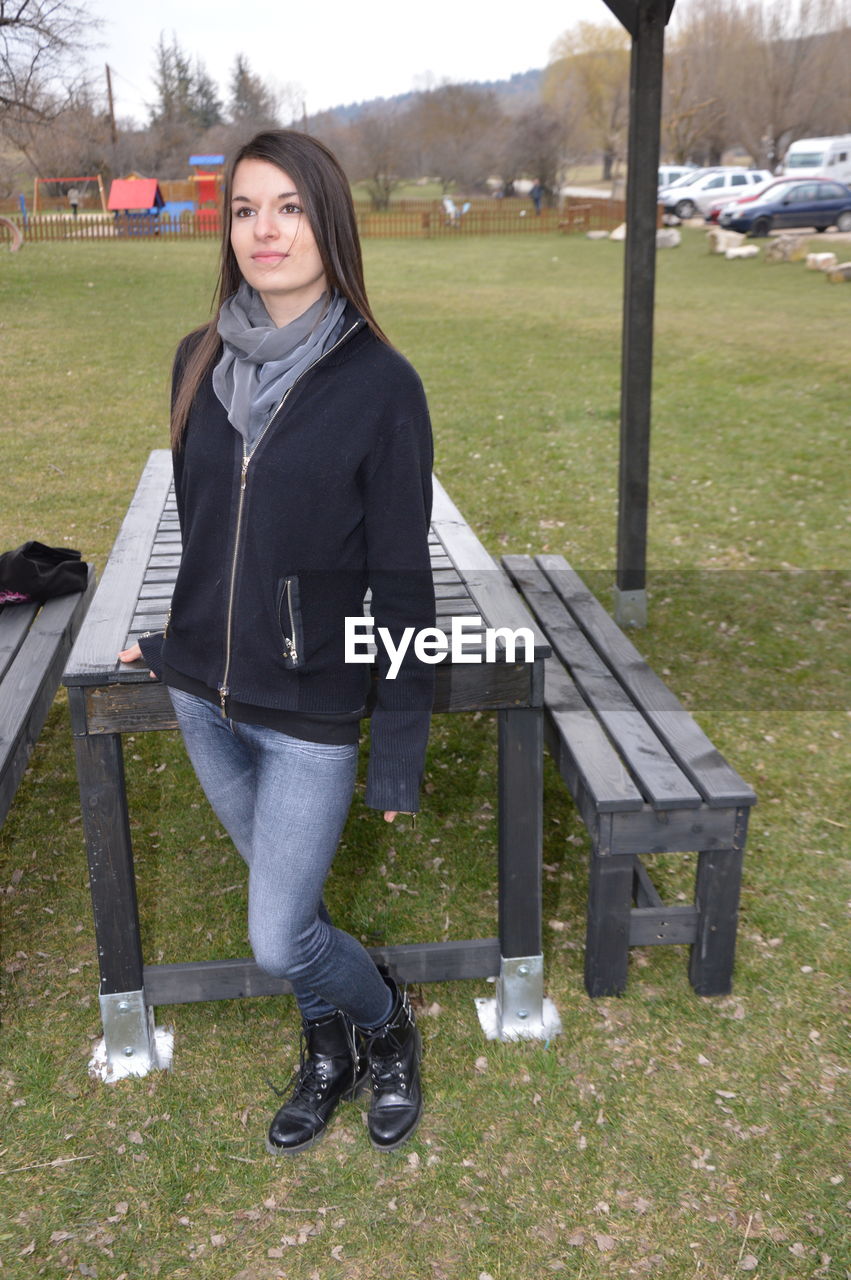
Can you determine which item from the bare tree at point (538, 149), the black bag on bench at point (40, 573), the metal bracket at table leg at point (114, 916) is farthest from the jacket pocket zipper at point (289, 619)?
the bare tree at point (538, 149)

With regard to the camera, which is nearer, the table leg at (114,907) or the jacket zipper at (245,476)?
the jacket zipper at (245,476)

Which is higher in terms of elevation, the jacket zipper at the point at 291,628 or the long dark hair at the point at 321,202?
the long dark hair at the point at 321,202

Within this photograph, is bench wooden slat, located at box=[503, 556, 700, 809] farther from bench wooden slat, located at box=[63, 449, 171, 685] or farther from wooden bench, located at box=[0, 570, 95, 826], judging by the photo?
wooden bench, located at box=[0, 570, 95, 826]

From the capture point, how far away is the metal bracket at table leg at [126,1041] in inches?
123

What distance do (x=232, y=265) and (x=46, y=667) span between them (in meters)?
1.96

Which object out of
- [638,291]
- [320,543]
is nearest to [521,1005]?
[320,543]

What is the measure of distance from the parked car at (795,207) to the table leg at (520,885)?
90.7ft

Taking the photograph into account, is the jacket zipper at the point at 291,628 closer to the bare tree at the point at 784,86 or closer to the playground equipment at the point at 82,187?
the playground equipment at the point at 82,187

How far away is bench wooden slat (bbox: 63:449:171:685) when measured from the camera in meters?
2.84

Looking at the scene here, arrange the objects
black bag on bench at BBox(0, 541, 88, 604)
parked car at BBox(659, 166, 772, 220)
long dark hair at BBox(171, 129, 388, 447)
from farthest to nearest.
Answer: parked car at BBox(659, 166, 772, 220), black bag on bench at BBox(0, 541, 88, 604), long dark hair at BBox(171, 129, 388, 447)

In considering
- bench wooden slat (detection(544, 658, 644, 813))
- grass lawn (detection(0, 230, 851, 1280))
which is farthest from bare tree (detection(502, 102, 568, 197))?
bench wooden slat (detection(544, 658, 644, 813))

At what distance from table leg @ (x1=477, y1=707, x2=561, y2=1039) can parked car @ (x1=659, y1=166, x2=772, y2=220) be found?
3479 cm

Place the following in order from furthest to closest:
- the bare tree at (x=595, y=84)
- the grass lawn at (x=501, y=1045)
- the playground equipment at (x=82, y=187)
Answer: the bare tree at (x=595, y=84)
the playground equipment at (x=82, y=187)
the grass lawn at (x=501, y=1045)

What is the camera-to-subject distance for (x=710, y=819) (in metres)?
3.22
